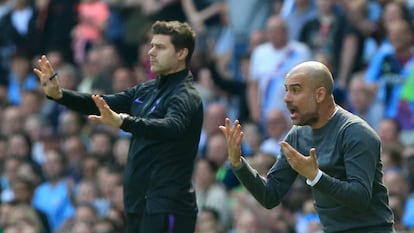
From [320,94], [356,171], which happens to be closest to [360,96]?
[320,94]

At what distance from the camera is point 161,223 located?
28.8 feet

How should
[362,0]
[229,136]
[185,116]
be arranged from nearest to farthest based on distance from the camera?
[229,136], [185,116], [362,0]

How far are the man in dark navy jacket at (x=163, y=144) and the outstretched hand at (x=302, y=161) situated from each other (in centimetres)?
137

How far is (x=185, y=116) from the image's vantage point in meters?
8.70

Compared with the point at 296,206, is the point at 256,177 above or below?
above

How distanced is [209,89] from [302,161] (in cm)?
808

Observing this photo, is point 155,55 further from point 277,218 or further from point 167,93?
point 277,218

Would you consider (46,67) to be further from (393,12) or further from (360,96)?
(393,12)

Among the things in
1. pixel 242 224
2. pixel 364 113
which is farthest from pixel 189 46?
pixel 364 113

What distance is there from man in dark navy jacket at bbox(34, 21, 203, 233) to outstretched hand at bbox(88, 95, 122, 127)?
49 cm

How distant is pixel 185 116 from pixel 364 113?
484cm

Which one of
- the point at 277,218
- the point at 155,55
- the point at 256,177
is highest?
the point at 155,55

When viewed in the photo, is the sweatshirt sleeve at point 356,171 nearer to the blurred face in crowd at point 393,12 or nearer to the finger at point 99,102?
the finger at point 99,102

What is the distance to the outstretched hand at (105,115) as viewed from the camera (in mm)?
8086
